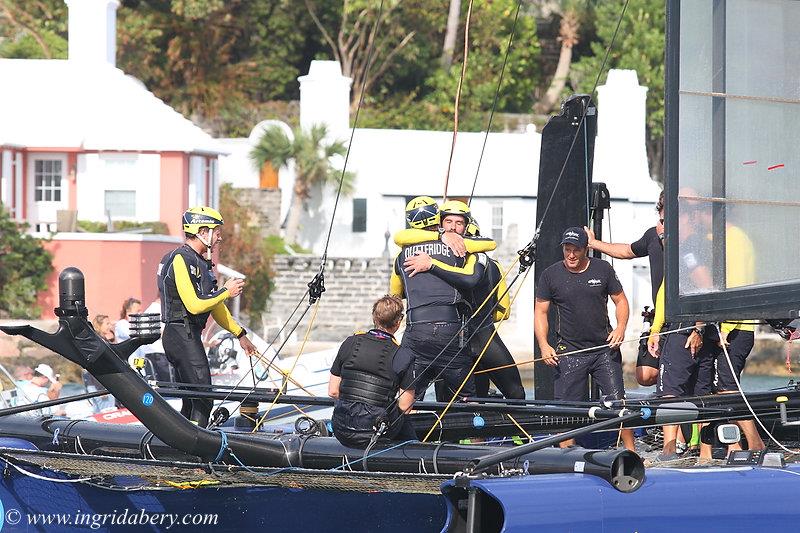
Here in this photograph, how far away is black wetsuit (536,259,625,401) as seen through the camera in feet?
29.7

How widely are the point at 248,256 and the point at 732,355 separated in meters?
28.2

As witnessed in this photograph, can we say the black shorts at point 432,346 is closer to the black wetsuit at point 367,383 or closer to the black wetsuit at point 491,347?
the black wetsuit at point 491,347

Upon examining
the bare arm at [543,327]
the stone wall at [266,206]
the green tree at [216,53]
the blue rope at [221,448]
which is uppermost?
the green tree at [216,53]

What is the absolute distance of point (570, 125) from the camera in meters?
10.4

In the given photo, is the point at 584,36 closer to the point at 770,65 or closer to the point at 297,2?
the point at 297,2

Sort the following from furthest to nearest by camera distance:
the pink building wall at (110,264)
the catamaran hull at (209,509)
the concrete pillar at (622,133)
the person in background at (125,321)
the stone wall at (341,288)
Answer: the concrete pillar at (622,133), the stone wall at (341,288), the pink building wall at (110,264), the person in background at (125,321), the catamaran hull at (209,509)

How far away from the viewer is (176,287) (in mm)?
9250

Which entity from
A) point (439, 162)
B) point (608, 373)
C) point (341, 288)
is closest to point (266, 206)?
point (341, 288)

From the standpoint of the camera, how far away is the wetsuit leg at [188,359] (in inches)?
364

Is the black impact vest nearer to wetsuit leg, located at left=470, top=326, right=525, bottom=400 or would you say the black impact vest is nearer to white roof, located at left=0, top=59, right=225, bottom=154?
wetsuit leg, located at left=470, top=326, right=525, bottom=400

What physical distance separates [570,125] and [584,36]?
40.1 meters

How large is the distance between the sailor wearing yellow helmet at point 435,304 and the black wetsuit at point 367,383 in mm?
1060

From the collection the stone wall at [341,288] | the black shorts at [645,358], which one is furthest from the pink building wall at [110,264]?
the black shorts at [645,358]

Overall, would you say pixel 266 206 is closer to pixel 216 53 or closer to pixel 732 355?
pixel 216 53
